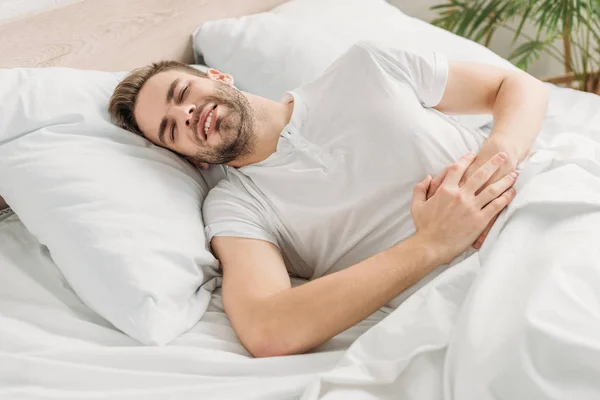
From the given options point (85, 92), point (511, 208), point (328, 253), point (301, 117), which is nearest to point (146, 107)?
point (85, 92)

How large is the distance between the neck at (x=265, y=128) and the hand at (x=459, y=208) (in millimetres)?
362

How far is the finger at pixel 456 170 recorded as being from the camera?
1.12m

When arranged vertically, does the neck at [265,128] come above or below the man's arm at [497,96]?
below

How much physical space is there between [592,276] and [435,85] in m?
0.59

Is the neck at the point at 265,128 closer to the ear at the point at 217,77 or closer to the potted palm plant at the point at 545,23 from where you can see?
the ear at the point at 217,77

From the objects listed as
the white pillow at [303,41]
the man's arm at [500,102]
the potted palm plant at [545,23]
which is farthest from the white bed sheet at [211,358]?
the potted palm plant at [545,23]

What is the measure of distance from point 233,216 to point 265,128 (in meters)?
0.22

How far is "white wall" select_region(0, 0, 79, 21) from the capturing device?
1326 mm

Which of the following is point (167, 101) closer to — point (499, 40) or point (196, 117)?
point (196, 117)

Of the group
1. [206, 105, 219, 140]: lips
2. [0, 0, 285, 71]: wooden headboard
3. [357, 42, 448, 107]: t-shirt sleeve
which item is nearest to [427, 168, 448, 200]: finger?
[357, 42, 448, 107]: t-shirt sleeve

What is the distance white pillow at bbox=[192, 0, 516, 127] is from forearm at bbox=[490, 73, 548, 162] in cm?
22

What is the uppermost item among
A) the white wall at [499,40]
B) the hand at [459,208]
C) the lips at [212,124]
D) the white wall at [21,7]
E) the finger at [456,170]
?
the white wall at [21,7]

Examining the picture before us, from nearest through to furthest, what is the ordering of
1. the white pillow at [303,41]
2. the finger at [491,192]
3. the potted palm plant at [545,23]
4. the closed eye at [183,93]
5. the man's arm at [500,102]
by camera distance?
the finger at [491,192] → the man's arm at [500,102] → the closed eye at [183,93] → the white pillow at [303,41] → the potted palm plant at [545,23]

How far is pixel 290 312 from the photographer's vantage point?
0.99m
